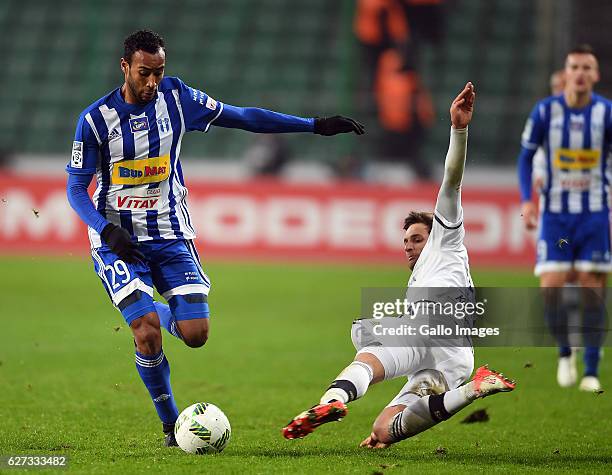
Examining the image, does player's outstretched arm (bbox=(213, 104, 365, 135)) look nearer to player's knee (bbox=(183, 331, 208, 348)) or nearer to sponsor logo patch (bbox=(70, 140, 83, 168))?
sponsor logo patch (bbox=(70, 140, 83, 168))

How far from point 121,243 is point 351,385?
1314mm

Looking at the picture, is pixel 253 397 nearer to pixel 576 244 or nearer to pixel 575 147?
pixel 576 244

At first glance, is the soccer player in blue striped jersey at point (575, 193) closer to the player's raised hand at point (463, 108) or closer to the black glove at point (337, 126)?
the black glove at point (337, 126)

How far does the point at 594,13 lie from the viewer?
57.8 feet

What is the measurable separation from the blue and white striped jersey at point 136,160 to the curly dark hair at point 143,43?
0.31 m

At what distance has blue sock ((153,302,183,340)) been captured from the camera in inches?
242

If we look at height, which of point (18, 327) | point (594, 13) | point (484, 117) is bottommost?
point (18, 327)

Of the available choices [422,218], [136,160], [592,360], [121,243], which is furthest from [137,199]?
[592,360]

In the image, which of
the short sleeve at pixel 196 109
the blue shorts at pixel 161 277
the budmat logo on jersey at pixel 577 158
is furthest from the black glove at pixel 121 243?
the budmat logo on jersey at pixel 577 158

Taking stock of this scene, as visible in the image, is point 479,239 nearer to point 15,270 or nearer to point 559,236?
point 15,270

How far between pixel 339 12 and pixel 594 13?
20.9 ft

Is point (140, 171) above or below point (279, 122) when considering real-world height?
below

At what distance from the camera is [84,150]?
5.84 meters

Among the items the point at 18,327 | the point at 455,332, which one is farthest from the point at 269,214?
the point at 455,332
